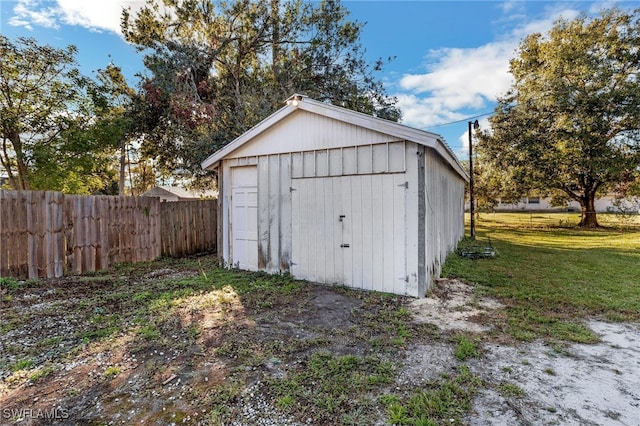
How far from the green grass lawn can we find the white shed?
4.10 feet

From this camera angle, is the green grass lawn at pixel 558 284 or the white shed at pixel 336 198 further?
the white shed at pixel 336 198

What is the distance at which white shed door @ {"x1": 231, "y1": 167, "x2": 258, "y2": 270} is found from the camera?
22.1 feet

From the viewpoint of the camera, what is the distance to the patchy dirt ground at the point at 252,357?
227cm

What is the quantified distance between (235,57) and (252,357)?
40.7 feet

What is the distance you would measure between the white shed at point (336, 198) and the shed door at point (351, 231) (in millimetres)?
16

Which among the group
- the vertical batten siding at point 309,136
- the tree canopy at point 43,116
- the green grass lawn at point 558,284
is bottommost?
the green grass lawn at point 558,284

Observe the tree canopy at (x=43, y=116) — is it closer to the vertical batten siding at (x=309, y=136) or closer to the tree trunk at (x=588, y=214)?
the vertical batten siding at (x=309, y=136)

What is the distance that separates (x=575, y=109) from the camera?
45.7 feet

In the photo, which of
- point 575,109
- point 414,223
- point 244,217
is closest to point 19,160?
point 244,217

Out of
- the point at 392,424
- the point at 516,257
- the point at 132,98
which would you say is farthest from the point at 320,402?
the point at 132,98

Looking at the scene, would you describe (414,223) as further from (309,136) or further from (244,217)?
(244,217)

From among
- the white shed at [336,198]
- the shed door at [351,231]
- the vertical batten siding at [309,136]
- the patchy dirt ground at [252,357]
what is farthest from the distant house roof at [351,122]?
the patchy dirt ground at [252,357]

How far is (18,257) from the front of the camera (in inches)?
215

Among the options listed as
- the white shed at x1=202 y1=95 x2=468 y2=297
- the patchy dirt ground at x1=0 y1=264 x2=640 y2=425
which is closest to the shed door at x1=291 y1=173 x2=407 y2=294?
the white shed at x1=202 y1=95 x2=468 y2=297
